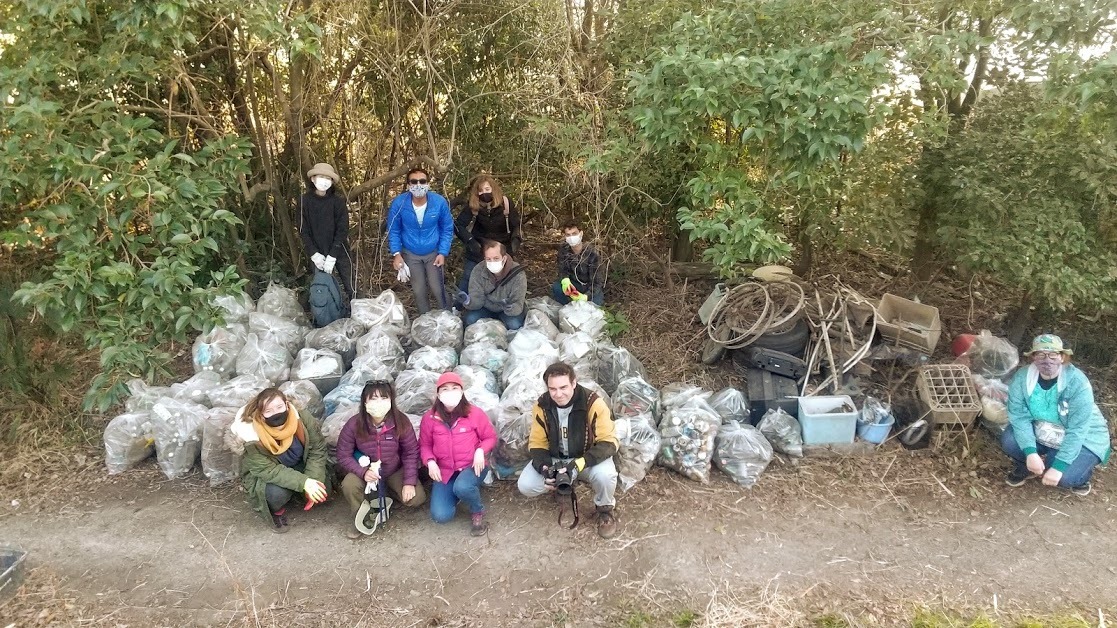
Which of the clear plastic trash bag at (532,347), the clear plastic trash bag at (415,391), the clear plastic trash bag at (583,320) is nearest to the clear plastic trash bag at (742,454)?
the clear plastic trash bag at (532,347)

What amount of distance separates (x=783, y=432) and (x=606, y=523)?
4.45 feet

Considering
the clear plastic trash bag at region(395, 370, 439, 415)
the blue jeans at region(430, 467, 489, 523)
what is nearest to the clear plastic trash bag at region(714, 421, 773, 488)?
the blue jeans at region(430, 467, 489, 523)

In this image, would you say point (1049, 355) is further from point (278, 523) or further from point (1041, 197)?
point (278, 523)

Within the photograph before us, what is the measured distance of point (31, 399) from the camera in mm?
5105

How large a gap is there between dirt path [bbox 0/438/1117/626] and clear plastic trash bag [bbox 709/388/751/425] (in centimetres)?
41

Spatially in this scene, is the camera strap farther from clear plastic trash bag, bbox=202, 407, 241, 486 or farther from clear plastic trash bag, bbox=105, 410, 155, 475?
clear plastic trash bag, bbox=105, 410, 155, 475

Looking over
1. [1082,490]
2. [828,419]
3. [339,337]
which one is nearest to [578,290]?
[339,337]

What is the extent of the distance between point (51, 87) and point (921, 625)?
5553 millimetres

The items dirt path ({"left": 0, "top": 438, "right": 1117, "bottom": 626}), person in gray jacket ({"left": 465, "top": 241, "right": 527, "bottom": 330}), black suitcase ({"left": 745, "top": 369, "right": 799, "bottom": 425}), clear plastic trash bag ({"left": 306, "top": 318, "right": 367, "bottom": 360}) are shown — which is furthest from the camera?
person in gray jacket ({"left": 465, "top": 241, "right": 527, "bottom": 330})

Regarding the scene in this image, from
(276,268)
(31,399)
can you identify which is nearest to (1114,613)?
(276,268)

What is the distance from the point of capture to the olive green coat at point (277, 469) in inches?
152

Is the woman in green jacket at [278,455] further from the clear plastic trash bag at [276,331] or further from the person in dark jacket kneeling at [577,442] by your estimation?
the clear plastic trash bag at [276,331]

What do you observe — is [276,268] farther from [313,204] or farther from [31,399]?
[31,399]

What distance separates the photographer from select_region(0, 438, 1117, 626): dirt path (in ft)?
11.6
